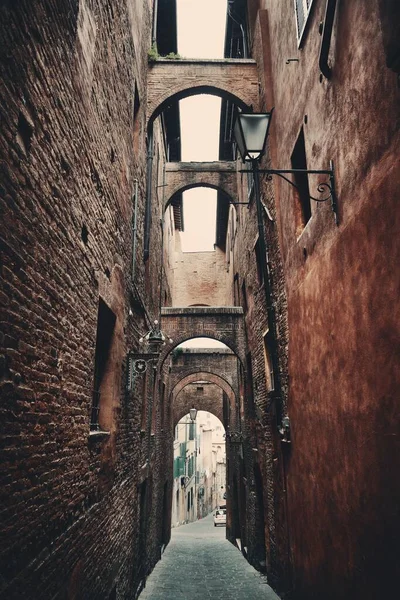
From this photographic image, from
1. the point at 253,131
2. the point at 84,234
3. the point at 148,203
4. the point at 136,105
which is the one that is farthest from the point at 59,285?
the point at 136,105

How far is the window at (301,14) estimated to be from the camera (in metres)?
5.43

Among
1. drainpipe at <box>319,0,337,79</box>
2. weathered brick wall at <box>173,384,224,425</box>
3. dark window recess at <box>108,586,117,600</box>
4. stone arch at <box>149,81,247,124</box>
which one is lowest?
dark window recess at <box>108,586,117,600</box>

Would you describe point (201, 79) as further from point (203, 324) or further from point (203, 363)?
point (203, 363)

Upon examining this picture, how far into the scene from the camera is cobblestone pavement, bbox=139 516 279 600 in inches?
320

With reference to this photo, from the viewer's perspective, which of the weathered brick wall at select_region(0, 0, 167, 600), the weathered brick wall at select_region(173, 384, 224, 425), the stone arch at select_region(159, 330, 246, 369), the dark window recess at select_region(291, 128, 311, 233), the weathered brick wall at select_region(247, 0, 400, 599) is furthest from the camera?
the weathered brick wall at select_region(173, 384, 224, 425)

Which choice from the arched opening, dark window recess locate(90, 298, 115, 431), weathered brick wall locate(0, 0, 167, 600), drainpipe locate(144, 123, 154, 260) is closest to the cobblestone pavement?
weathered brick wall locate(0, 0, 167, 600)

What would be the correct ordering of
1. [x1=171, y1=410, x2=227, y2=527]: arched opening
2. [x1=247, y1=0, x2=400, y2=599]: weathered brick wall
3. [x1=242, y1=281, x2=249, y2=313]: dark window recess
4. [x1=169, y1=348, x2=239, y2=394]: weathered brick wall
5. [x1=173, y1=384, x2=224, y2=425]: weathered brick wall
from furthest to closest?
[x1=171, y1=410, x2=227, y2=527]: arched opening
[x1=173, y1=384, x2=224, y2=425]: weathered brick wall
[x1=169, y1=348, x2=239, y2=394]: weathered brick wall
[x1=242, y1=281, x2=249, y2=313]: dark window recess
[x1=247, y1=0, x2=400, y2=599]: weathered brick wall

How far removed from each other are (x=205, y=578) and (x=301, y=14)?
11005 mm

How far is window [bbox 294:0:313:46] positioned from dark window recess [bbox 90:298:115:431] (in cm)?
430

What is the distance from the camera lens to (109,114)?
216 inches

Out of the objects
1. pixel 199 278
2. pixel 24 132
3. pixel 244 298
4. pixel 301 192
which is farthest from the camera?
pixel 199 278

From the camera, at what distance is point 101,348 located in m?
5.90

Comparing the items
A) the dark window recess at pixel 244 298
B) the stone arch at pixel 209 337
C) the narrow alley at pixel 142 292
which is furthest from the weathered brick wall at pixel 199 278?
the narrow alley at pixel 142 292

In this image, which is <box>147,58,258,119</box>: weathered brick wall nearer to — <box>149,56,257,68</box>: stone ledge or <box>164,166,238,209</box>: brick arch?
<box>149,56,257,68</box>: stone ledge
